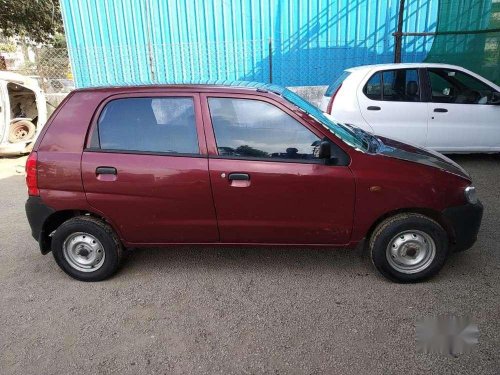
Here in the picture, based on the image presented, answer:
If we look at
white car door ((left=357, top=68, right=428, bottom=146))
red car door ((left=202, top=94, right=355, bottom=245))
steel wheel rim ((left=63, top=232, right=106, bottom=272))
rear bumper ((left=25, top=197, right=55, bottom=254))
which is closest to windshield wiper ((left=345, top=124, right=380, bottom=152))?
red car door ((left=202, top=94, right=355, bottom=245))

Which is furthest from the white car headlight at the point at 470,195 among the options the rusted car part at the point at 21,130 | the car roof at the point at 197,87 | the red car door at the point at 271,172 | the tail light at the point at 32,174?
the rusted car part at the point at 21,130

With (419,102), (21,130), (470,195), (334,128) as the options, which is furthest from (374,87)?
(21,130)

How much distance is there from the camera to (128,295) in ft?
10.7

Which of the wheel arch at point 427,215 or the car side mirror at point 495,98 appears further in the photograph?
the car side mirror at point 495,98

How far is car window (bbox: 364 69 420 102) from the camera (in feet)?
20.3

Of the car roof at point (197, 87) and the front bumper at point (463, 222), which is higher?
the car roof at point (197, 87)

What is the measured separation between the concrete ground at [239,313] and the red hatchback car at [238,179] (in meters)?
0.34

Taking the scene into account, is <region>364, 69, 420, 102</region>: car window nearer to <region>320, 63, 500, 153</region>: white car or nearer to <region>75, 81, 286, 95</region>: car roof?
<region>320, 63, 500, 153</region>: white car

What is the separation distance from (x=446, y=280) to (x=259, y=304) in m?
1.56

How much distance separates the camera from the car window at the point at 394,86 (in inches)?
243

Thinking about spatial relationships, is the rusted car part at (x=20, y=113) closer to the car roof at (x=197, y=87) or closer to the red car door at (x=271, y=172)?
the car roof at (x=197, y=87)

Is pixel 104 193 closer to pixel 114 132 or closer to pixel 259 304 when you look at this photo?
pixel 114 132

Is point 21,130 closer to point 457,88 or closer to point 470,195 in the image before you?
point 457,88

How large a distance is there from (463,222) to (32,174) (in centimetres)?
345
